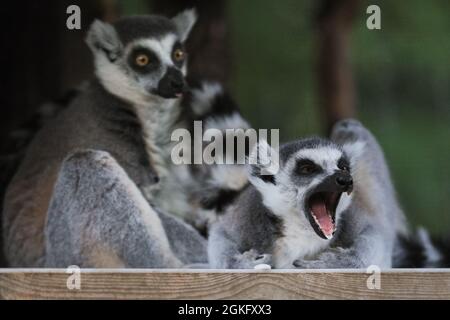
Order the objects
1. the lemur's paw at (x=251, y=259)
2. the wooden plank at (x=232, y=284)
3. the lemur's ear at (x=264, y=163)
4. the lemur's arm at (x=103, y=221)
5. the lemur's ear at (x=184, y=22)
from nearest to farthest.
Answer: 1. the wooden plank at (x=232, y=284)
2. the lemur's paw at (x=251, y=259)
3. the lemur's ear at (x=264, y=163)
4. the lemur's arm at (x=103, y=221)
5. the lemur's ear at (x=184, y=22)

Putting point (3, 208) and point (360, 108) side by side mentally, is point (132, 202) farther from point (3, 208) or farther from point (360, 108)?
point (360, 108)

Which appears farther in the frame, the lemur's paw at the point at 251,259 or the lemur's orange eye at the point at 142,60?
the lemur's orange eye at the point at 142,60

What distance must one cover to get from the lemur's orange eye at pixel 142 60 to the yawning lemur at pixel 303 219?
84cm

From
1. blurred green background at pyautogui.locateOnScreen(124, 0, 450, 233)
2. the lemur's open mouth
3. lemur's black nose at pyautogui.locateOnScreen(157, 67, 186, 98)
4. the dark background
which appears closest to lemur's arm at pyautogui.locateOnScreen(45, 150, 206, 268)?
lemur's black nose at pyautogui.locateOnScreen(157, 67, 186, 98)

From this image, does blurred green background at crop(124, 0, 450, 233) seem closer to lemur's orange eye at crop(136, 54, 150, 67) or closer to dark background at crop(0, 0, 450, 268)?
dark background at crop(0, 0, 450, 268)

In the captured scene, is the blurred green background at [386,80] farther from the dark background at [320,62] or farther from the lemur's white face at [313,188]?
the lemur's white face at [313,188]

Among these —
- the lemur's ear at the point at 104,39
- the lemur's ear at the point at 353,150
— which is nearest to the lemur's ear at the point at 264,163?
the lemur's ear at the point at 353,150

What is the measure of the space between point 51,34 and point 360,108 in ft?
5.87

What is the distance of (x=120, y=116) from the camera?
4613 mm

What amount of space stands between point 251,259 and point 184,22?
1.43 meters

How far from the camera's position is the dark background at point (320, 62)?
14.5 ft

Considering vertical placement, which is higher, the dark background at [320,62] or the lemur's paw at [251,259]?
the dark background at [320,62]

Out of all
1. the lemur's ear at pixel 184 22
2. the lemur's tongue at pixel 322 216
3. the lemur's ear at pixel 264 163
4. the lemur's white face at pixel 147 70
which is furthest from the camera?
the lemur's ear at pixel 184 22

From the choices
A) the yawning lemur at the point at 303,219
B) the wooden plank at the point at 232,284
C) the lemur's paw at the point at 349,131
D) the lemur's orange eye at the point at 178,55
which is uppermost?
the lemur's orange eye at the point at 178,55
